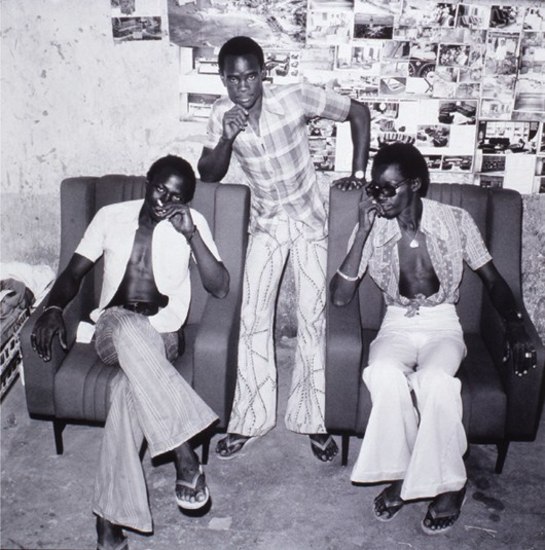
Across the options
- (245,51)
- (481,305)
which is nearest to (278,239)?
(245,51)

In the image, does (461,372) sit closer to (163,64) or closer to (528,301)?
(528,301)

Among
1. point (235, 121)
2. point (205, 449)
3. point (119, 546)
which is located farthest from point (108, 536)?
point (235, 121)

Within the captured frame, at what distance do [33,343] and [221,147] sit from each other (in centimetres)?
116

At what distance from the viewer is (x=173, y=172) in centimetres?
287

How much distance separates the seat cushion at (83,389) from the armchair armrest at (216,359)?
135 millimetres

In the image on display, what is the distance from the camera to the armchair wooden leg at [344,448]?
307 centimetres

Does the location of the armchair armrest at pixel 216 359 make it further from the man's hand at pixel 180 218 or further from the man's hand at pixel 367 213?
the man's hand at pixel 367 213

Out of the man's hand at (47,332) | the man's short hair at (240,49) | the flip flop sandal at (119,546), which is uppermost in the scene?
the man's short hair at (240,49)

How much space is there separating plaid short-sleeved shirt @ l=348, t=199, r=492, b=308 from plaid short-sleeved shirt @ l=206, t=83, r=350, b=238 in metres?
0.30

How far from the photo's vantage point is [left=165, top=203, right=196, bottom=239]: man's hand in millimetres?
2869

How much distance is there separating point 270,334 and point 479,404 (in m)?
1.02

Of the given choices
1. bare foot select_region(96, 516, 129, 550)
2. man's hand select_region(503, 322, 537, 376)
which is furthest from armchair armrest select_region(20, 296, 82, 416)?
man's hand select_region(503, 322, 537, 376)

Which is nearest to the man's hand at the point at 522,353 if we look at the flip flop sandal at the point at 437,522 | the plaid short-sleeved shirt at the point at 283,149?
the flip flop sandal at the point at 437,522

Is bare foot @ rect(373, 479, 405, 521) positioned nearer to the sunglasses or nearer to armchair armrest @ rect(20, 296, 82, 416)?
the sunglasses
